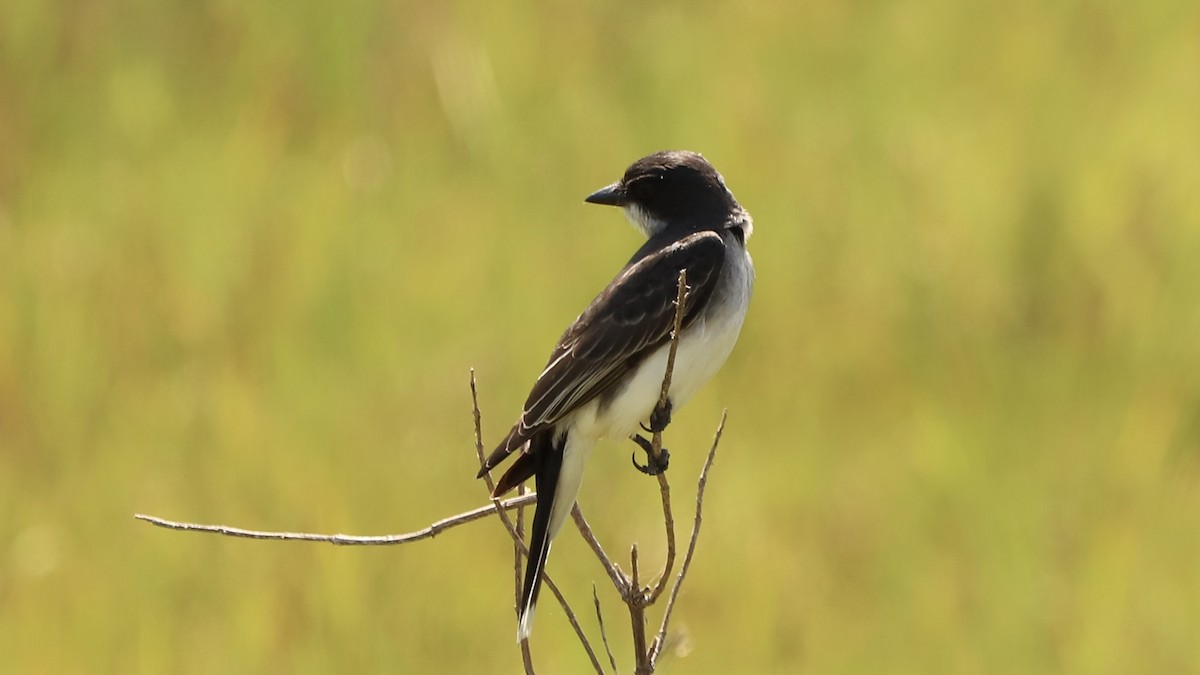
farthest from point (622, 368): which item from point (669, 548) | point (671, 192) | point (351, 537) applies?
point (351, 537)

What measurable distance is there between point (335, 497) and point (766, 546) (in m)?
1.50

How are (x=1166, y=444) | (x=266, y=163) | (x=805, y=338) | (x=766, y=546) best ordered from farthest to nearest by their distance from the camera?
(x=266, y=163)
(x=805, y=338)
(x=1166, y=444)
(x=766, y=546)

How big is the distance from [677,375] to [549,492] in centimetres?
41

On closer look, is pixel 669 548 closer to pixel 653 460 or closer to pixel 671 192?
pixel 653 460

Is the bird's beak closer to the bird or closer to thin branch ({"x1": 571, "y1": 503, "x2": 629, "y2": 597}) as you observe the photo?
the bird

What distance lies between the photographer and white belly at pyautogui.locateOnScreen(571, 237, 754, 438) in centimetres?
464

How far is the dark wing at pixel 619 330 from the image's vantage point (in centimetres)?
461

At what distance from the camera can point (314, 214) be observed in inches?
339

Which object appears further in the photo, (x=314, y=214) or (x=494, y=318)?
(x=314, y=214)

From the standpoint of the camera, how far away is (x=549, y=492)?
4.50 metres

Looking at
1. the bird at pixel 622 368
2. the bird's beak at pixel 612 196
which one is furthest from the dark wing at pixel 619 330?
the bird's beak at pixel 612 196

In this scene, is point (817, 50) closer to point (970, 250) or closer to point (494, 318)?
point (970, 250)

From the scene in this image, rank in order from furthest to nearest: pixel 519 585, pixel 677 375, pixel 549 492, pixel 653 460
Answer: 1. pixel 677 375
2. pixel 549 492
3. pixel 653 460
4. pixel 519 585

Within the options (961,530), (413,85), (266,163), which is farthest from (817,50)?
(961,530)
